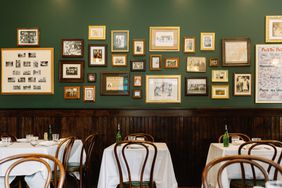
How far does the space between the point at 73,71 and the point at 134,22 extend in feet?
4.17

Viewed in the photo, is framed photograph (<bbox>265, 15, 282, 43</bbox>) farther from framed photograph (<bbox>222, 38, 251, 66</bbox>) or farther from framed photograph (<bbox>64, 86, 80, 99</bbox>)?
framed photograph (<bbox>64, 86, 80, 99</bbox>)

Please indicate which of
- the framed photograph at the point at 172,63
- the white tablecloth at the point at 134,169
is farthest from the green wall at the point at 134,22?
the white tablecloth at the point at 134,169

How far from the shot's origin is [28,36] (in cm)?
558

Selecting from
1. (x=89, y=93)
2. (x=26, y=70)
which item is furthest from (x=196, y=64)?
(x=26, y=70)

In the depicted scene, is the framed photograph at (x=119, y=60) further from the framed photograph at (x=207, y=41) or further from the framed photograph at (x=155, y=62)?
the framed photograph at (x=207, y=41)

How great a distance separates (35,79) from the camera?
219 inches

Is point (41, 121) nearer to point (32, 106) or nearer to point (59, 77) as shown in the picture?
point (32, 106)

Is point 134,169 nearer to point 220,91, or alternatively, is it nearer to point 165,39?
point 220,91

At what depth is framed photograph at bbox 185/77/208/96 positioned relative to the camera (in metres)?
5.44

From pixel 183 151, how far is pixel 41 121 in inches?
91.6

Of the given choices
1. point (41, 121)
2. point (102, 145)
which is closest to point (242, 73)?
point (102, 145)

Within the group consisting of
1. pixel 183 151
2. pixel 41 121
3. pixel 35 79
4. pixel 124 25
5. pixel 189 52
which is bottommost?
pixel 183 151

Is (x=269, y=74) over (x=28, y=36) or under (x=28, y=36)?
under

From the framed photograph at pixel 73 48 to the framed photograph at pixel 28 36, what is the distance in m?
0.47
